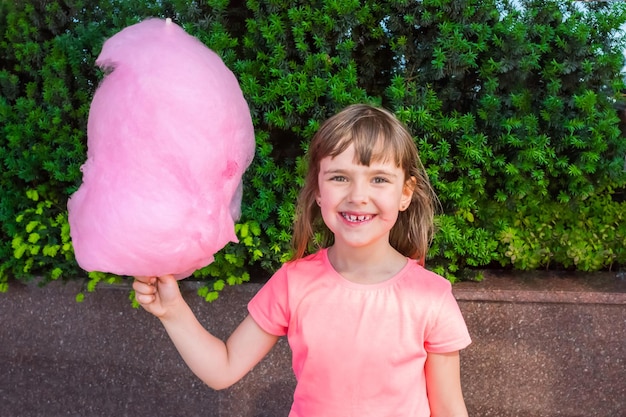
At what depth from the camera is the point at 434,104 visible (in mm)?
2812

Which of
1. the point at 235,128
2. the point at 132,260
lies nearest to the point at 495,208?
the point at 235,128

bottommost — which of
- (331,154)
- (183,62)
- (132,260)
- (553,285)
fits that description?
(553,285)

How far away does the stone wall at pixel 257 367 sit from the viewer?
3.02 metres

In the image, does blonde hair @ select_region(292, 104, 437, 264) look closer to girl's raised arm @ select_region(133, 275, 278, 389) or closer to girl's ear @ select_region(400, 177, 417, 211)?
girl's ear @ select_region(400, 177, 417, 211)

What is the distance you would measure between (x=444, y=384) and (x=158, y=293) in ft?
2.65

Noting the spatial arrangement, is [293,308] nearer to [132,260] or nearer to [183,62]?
[132,260]

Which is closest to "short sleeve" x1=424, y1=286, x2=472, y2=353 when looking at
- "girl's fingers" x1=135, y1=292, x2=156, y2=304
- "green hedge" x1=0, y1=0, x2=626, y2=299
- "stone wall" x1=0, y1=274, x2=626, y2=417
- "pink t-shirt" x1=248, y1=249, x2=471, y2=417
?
"pink t-shirt" x1=248, y1=249, x2=471, y2=417

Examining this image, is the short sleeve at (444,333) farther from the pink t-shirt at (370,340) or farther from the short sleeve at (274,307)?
the short sleeve at (274,307)

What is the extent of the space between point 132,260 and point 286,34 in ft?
5.09

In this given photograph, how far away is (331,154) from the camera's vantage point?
1.74 metres

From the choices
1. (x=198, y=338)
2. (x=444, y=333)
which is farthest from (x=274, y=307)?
(x=444, y=333)

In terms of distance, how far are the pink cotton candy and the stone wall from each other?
146 cm

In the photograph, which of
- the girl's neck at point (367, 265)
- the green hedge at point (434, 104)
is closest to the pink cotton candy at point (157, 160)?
the girl's neck at point (367, 265)

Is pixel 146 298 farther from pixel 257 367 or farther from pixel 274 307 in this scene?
pixel 257 367
